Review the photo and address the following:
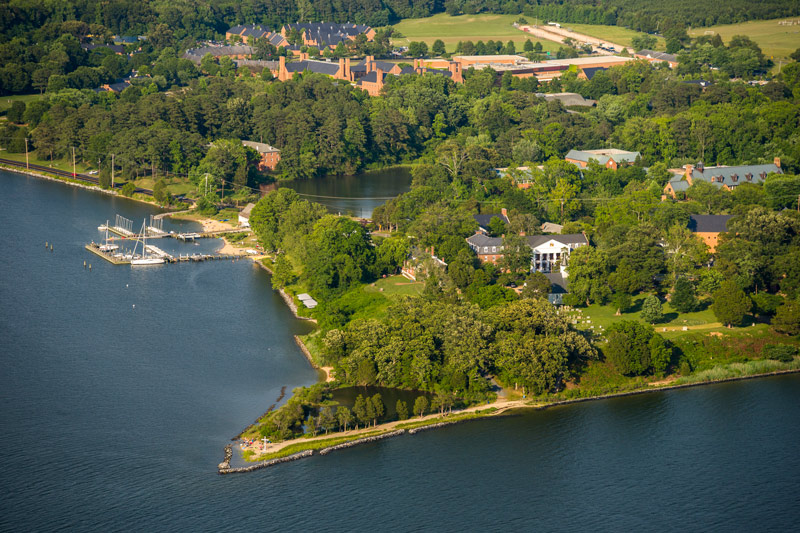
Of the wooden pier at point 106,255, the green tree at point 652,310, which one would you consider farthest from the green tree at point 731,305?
the wooden pier at point 106,255

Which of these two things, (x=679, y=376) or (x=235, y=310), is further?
(x=235, y=310)

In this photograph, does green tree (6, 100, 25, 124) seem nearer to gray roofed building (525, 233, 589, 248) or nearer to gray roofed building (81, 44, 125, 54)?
gray roofed building (81, 44, 125, 54)

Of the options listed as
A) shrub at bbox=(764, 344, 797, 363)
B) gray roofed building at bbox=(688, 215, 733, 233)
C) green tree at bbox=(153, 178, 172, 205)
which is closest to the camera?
shrub at bbox=(764, 344, 797, 363)

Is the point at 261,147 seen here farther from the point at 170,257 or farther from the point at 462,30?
the point at 462,30

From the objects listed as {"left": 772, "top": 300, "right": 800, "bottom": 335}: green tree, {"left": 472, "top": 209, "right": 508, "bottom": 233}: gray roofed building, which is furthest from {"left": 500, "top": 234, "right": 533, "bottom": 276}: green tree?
{"left": 772, "top": 300, "right": 800, "bottom": 335}: green tree

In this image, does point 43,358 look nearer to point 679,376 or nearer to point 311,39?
point 679,376

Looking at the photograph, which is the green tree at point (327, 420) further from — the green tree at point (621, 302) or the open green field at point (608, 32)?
the open green field at point (608, 32)

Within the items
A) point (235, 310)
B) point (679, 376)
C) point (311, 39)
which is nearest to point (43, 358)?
point (235, 310)
